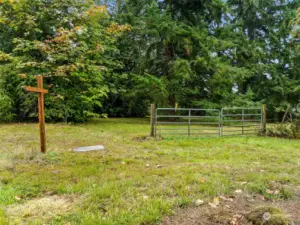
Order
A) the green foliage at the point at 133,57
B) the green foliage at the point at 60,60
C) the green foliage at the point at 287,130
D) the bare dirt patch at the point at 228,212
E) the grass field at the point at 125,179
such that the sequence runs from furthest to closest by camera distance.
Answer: the green foliage at the point at 133,57 < the green foliage at the point at 60,60 < the green foliage at the point at 287,130 < the grass field at the point at 125,179 < the bare dirt patch at the point at 228,212

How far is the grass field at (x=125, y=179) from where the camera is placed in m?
2.22

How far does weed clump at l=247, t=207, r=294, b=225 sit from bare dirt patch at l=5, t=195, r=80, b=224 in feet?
5.40

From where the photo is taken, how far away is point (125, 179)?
311 centimetres

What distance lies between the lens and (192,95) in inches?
474

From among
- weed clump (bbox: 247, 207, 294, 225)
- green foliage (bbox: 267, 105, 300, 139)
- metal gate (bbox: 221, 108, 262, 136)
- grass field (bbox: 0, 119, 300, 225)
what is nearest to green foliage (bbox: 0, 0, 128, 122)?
grass field (bbox: 0, 119, 300, 225)

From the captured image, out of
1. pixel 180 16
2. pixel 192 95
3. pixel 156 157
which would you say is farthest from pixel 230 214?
pixel 180 16

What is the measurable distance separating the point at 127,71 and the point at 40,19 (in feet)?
17.1

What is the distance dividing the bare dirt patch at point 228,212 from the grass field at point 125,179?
112mm

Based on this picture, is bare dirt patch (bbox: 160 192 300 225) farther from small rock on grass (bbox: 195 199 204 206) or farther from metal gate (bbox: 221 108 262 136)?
metal gate (bbox: 221 108 262 136)

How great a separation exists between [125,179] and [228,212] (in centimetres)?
136

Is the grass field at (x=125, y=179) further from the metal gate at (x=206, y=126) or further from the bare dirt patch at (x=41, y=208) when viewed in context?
the metal gate at (x=206, y=126)

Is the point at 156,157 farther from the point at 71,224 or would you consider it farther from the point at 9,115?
the point at 9,115

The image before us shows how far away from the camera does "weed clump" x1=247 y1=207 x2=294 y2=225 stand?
6.55 feet

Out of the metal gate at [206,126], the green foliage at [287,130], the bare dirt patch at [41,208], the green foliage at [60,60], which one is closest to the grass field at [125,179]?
the bare dirt patch at [41,208]
